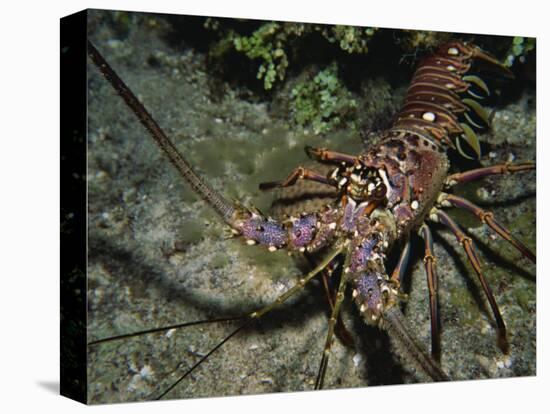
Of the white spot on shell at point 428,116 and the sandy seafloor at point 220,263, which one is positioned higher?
the white spot on shell at point 428,116

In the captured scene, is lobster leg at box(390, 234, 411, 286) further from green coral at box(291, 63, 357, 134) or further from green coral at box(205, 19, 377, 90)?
green coral at box(205, 19, 377, 90)

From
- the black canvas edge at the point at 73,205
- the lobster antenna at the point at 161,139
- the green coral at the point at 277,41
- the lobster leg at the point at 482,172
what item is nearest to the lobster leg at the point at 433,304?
the lobster leg at the point at 482,172

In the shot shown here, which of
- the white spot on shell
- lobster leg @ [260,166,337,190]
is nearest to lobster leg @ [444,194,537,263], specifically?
the white spot on shell

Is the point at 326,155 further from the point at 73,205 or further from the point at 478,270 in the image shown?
the point at 73,205

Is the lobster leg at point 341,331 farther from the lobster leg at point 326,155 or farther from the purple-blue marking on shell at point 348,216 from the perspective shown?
the lobster leg at point 326,155

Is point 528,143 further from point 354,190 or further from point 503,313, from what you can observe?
point 354,190

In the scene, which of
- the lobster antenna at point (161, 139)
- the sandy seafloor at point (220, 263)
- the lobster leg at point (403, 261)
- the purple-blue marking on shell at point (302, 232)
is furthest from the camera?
the lobster leg at point (403, 261)

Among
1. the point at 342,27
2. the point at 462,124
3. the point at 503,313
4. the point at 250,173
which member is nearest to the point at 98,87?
the point at 250,173
